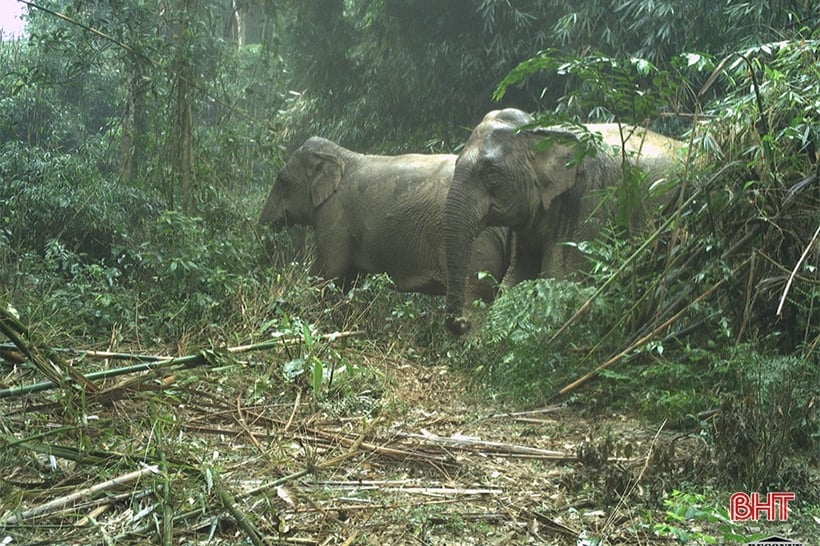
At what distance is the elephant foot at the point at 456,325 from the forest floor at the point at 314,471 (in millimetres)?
2574

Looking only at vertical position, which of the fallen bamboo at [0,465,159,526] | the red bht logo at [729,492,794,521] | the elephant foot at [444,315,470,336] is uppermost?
the fallen bamboo at [0,465,159,526]

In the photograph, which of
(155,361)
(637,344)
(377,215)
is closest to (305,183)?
(377,215)

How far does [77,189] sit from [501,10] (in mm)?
6022

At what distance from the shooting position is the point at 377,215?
10.4 m

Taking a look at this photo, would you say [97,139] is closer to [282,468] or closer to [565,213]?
[565,213]

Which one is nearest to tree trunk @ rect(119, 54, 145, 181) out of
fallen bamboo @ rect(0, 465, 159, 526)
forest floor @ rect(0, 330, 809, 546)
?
forest floor @ rect(0, 330, 809, 546)

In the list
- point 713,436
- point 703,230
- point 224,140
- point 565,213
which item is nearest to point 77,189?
point 224,140

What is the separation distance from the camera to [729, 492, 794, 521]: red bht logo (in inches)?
139

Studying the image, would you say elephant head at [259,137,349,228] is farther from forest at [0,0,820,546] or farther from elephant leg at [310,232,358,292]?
forest at [0,0,820,546]

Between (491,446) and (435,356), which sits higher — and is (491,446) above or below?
above

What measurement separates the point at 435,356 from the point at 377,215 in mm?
3031

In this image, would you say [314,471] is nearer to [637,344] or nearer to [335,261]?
[637,344]

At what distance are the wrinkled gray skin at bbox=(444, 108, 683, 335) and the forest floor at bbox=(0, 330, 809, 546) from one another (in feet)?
9.53

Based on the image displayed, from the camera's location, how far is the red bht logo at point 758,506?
3.54 m
